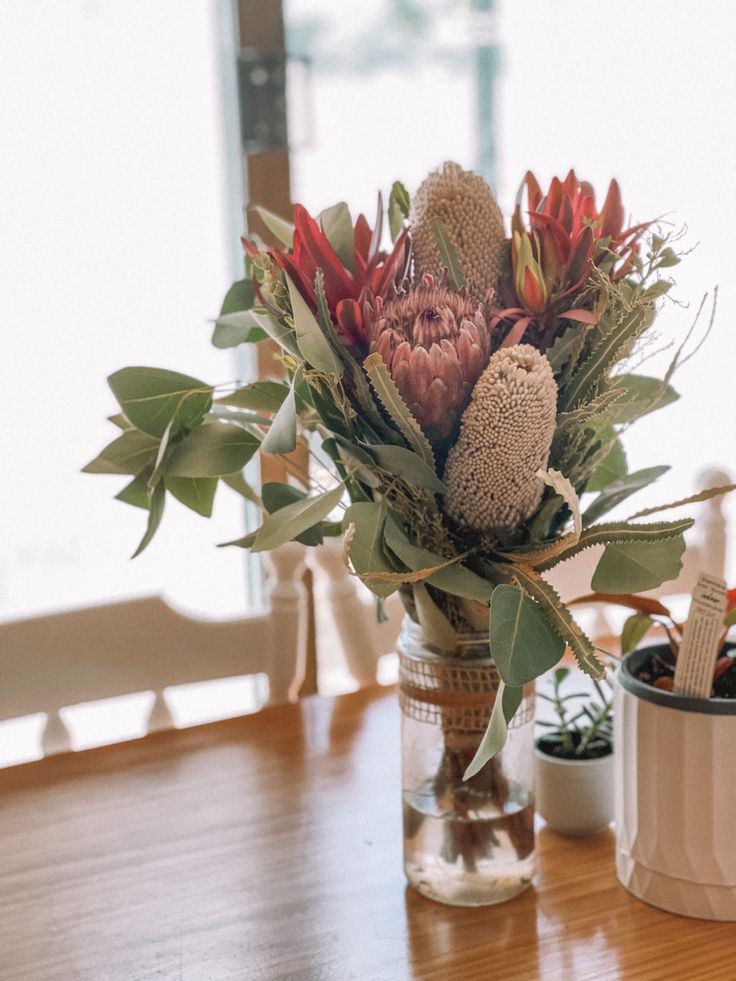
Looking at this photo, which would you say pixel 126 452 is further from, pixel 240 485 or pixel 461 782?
pixel 461 782

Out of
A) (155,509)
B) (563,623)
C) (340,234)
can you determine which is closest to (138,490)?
(155,509)

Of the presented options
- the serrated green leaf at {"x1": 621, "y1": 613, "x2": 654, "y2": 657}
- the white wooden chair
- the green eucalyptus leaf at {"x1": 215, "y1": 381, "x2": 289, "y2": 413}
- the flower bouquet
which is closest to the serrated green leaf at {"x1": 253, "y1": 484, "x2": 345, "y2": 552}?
the flower bouquet

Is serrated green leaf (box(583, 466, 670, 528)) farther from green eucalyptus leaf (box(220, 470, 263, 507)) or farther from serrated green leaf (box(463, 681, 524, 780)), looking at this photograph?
green eucalyptus leaf (box(220, 470, 263, 507))

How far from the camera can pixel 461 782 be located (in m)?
0.78

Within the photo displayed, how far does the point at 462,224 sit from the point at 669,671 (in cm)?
37

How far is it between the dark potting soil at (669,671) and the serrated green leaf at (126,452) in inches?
15.9

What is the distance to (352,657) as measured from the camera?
1.30 meters

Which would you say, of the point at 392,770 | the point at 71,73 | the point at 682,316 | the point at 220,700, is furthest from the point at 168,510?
the point at 682,316

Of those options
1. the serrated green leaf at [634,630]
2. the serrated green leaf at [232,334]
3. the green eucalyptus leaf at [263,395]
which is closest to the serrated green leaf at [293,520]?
the green eucalyptus leaf at [263,395]

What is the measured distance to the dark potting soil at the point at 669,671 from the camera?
79 centimetres

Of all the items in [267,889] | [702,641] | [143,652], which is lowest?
[267,889]

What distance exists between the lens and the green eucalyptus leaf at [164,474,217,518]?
0.83 metres

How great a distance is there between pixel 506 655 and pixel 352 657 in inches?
26.8

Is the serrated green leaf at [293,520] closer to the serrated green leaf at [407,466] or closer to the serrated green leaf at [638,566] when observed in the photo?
the serrated green leaf at [407,466]
